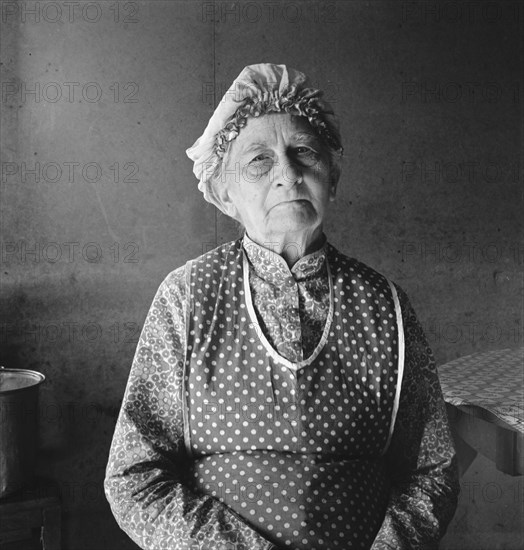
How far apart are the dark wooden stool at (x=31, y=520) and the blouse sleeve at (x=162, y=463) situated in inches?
27.2

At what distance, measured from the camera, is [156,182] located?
2.42 metres

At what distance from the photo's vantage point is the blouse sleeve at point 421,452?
4.65 feet

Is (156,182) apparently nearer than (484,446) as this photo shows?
No

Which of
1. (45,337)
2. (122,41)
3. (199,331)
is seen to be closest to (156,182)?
(122,41)

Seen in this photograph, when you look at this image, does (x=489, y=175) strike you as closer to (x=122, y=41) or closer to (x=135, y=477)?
(x=122, y=41)

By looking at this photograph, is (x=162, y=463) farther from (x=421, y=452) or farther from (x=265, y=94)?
(x=265, y=94)

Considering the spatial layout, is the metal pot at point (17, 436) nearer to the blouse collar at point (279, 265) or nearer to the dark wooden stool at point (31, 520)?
the dark wooden stool at point (31, 520)

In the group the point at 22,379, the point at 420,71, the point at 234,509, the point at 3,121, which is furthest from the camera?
the point at 420,71

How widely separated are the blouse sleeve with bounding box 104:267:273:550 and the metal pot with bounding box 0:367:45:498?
67 centimetres

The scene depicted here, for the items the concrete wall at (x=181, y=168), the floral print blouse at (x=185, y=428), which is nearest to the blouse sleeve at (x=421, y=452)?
the floral print blouse at (x=185, y=428)

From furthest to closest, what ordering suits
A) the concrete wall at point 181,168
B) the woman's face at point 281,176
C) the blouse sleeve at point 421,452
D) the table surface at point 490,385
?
1. the concrete wall at point 181,168
2. the table surface at point 490,385
3. the woman's face at point 281,176
4. the blouse sleeve at point 421,452

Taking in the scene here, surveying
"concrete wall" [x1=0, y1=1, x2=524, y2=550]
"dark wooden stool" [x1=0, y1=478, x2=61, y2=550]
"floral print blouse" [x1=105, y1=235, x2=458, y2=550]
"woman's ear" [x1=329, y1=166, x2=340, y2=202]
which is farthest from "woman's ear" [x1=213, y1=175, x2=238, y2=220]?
"dark wooden stool" [x1=0, y1=478, x2=61, y2=550]

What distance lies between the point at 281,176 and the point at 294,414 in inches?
23.4

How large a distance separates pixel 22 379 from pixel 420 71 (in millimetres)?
2080
